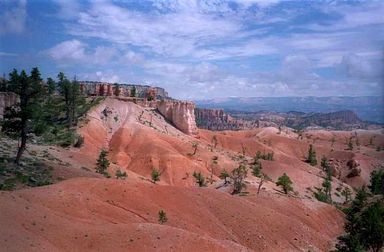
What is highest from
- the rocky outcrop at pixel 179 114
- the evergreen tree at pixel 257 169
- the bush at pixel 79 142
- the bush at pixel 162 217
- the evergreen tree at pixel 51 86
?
the evergreen tree at pixel 51 86

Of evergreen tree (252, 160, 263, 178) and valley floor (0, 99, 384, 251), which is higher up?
valley floor (0, 99, 384, 251)

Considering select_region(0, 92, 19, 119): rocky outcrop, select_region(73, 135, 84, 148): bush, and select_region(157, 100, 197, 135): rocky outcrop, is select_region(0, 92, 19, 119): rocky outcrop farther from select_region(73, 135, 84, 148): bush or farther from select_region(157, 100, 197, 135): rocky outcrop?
select_region(157, 100, 197, 135): rocky outcrop

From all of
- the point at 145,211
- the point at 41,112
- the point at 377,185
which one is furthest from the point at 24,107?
the point at 377,185

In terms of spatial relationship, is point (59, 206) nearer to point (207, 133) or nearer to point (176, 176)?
point (176, 176)

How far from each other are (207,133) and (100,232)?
365 ft

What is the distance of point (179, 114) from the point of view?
115938mm

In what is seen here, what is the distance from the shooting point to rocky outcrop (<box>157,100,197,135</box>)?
381ft

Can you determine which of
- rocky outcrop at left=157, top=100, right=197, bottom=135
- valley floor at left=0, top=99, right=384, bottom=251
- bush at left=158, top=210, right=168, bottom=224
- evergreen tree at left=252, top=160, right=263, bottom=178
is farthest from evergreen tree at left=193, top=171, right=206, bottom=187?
rocky outcrop at left=157, top=100, right=197, bottom=135

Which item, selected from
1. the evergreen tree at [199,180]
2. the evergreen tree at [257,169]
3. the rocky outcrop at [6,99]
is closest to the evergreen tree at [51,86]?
the rocky outcrop at [6,99]

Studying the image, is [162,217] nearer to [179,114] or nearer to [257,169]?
[257,169]

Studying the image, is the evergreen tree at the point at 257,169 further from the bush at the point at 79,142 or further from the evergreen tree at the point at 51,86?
the evergreen tree at the point at 51,86

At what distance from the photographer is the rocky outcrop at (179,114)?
381ft

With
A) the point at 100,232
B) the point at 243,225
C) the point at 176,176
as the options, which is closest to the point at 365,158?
the point at 176,176

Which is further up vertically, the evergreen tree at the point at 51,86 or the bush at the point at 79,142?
the evergreen tree at the point at 51,86
